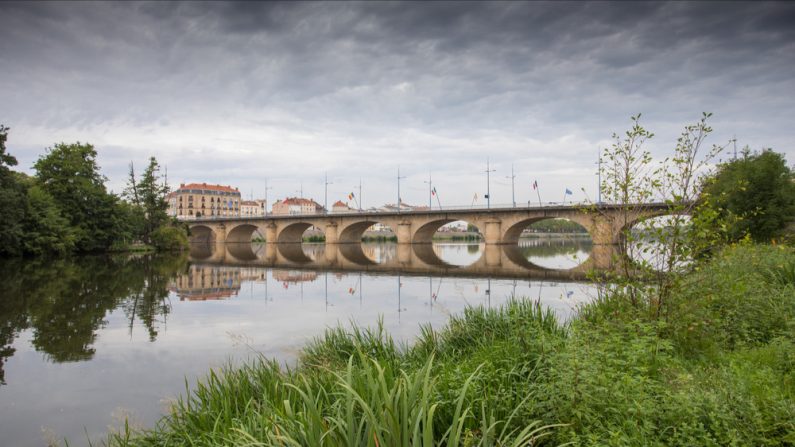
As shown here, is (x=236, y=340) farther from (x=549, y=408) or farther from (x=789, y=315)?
(x=789, y=315)

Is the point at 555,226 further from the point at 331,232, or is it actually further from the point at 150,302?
the point at 150,302

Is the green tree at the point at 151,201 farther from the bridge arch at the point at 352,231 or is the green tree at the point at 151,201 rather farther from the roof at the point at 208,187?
the roof at the point at 208,187

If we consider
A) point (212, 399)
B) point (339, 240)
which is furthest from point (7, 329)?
point (339, 240)

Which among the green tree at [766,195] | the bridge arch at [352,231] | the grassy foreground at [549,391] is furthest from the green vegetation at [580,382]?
the bridge arch at [352,231]

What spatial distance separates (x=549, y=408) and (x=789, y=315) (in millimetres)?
5212

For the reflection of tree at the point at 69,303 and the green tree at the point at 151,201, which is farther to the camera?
the green tree at the point at 151,201

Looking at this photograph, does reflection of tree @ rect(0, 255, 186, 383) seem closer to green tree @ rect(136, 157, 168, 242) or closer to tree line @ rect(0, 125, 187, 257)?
tree line @ rect(0, 125, 187, 257)

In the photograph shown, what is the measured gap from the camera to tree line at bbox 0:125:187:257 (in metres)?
34.9

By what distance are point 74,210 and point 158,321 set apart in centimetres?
3836

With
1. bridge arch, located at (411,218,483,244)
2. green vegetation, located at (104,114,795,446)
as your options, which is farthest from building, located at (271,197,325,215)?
green vegetation, located at (104,114,795,446)

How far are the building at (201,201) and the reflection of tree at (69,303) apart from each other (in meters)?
102

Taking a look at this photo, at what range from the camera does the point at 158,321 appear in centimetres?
1407

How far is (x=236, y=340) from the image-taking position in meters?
11.4

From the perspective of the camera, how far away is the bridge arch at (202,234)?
8598 centimetres
